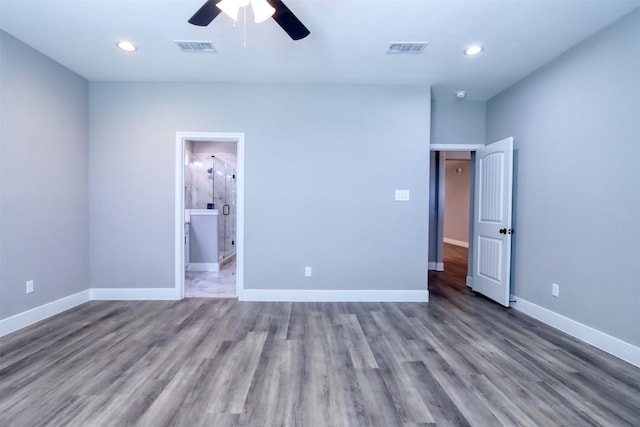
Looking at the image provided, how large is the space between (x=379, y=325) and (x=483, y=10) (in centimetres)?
285

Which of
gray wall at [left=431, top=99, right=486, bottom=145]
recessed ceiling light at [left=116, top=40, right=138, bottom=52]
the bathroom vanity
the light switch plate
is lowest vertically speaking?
the bathroom vanity

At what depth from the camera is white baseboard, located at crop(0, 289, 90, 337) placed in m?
2.50

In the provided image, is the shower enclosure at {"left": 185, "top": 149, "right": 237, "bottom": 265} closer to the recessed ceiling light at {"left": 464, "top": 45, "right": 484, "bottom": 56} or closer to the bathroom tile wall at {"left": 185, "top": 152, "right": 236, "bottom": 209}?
the bathroom tile wall at {"left": 185, "top": 152, "right": 236, "bottom": 209}

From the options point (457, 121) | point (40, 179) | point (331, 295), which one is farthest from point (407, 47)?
point (40, 179)

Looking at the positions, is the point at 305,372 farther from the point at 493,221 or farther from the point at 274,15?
the point at 493,221

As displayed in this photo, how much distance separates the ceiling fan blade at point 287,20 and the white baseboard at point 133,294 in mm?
3167

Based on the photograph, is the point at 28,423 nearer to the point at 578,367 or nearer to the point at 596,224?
the point at 578,367

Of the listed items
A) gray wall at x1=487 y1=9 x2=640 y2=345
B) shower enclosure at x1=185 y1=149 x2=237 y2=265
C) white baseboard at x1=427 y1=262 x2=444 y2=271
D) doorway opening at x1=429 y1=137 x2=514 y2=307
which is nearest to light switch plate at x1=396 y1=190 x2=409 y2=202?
doorway opening at x1=429 y1=137 x2=514 y2=307

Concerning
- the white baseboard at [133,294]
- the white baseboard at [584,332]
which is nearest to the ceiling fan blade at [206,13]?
the white baseboard at [133,294]

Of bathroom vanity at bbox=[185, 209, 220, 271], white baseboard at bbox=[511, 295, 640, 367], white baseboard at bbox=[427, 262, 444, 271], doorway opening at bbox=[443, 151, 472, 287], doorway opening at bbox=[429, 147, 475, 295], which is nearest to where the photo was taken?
white baseboard at bbox=[511, 295, 640, 367]

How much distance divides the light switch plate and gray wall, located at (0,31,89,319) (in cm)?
384

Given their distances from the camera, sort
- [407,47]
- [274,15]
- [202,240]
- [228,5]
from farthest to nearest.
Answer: [202,240]
[407,47]
[274,15]
[228,5]

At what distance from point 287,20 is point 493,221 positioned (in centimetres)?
328

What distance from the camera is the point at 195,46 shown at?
8.81 ft
